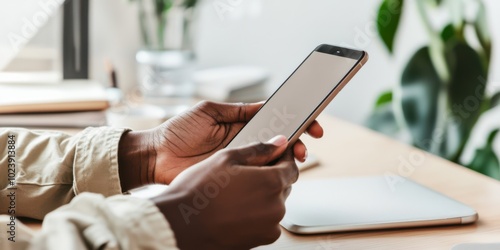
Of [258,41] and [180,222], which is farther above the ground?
[180,222]

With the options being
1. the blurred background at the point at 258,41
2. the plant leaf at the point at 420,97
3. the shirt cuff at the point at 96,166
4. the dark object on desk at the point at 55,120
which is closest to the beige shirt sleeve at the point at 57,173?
the shirt cuff at the point at 96,166

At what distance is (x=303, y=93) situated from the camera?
2.63 ft

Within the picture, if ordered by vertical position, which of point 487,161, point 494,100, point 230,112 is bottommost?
point 487,161

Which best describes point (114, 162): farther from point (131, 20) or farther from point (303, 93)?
point (131, 20)

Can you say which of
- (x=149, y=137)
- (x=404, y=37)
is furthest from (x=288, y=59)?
(x=149, y=137)

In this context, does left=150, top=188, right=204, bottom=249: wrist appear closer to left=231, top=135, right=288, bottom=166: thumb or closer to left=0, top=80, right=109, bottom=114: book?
left=231, top=135, right=288, bottom=166: thumb

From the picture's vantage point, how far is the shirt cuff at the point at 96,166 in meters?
0.77

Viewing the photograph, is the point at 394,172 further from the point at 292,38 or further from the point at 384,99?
the point at 292,38

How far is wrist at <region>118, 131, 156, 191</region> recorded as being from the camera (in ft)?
2.79

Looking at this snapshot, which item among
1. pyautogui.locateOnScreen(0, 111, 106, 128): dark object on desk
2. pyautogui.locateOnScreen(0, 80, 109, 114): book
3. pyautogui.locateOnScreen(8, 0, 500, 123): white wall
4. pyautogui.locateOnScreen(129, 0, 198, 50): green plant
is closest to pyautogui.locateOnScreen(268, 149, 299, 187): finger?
pyautogui.locateOnScreen(0, 111, 106, 128): dark object on desk

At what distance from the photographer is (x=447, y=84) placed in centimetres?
131

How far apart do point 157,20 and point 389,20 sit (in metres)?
0.44

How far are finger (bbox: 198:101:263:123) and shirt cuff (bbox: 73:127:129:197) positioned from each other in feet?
0.43

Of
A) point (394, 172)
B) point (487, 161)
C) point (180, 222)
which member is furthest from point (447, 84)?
point (180, 222)
